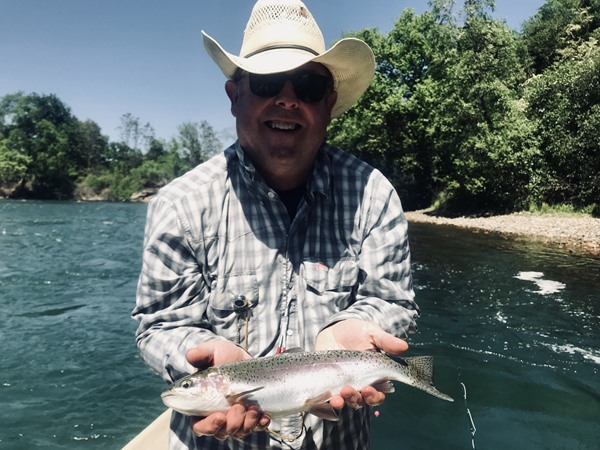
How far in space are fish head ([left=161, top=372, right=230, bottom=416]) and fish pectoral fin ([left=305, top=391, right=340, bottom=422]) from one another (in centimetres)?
37

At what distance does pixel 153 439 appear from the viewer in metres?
4.14

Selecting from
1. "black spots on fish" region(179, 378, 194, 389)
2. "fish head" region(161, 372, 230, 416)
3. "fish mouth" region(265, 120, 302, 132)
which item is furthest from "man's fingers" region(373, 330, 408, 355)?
"fish mouth" region(265, 120, 302, 132)

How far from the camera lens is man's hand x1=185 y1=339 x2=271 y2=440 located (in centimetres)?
190

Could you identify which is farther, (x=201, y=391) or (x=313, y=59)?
(x=313, y=59)

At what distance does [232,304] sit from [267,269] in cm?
23

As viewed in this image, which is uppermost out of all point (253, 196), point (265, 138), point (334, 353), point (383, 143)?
point (383, 143)

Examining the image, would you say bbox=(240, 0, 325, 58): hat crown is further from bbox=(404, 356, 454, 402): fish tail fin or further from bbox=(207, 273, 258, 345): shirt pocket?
bbox=(404, 356, 454, 402): fish tail fin

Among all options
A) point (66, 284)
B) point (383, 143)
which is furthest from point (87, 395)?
point (383, 143)

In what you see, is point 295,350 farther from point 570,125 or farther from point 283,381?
point 570,125

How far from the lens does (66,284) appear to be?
1348 cm

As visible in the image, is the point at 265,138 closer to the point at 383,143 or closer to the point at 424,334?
the point at 424,334

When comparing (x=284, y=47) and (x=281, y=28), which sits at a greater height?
(x=281, y=28)

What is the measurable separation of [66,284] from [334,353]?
519 inches

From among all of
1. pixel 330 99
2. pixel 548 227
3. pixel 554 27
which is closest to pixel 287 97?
pixel 330 99
